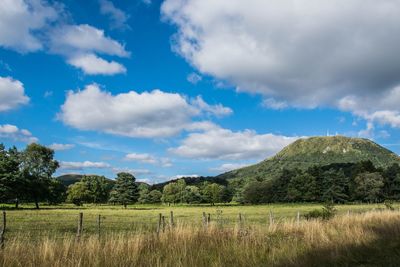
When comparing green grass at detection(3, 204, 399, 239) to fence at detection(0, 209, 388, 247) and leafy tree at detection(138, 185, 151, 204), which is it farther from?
leafy tree at detection(138, 185, 151, 204)

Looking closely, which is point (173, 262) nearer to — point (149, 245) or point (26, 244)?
point (149, 245)

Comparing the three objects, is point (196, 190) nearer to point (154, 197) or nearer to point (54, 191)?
point (154, 197)

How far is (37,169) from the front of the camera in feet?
297

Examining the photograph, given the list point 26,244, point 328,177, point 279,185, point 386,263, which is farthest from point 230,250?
point 279,185

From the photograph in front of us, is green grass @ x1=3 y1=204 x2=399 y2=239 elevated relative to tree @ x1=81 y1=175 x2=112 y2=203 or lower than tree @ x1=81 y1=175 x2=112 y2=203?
lower

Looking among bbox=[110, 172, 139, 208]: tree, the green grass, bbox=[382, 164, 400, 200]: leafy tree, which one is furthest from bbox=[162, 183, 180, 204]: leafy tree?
the green grass

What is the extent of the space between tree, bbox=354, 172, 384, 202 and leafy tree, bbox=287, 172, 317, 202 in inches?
479

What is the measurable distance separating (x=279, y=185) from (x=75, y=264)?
129687 mm

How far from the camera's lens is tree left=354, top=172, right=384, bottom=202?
4614 inches

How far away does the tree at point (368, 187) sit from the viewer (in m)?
117

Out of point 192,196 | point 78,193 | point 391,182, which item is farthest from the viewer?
point 192,196

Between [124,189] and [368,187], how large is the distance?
227ft

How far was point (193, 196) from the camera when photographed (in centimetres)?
14288

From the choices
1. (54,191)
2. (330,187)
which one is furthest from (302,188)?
(54,191)
